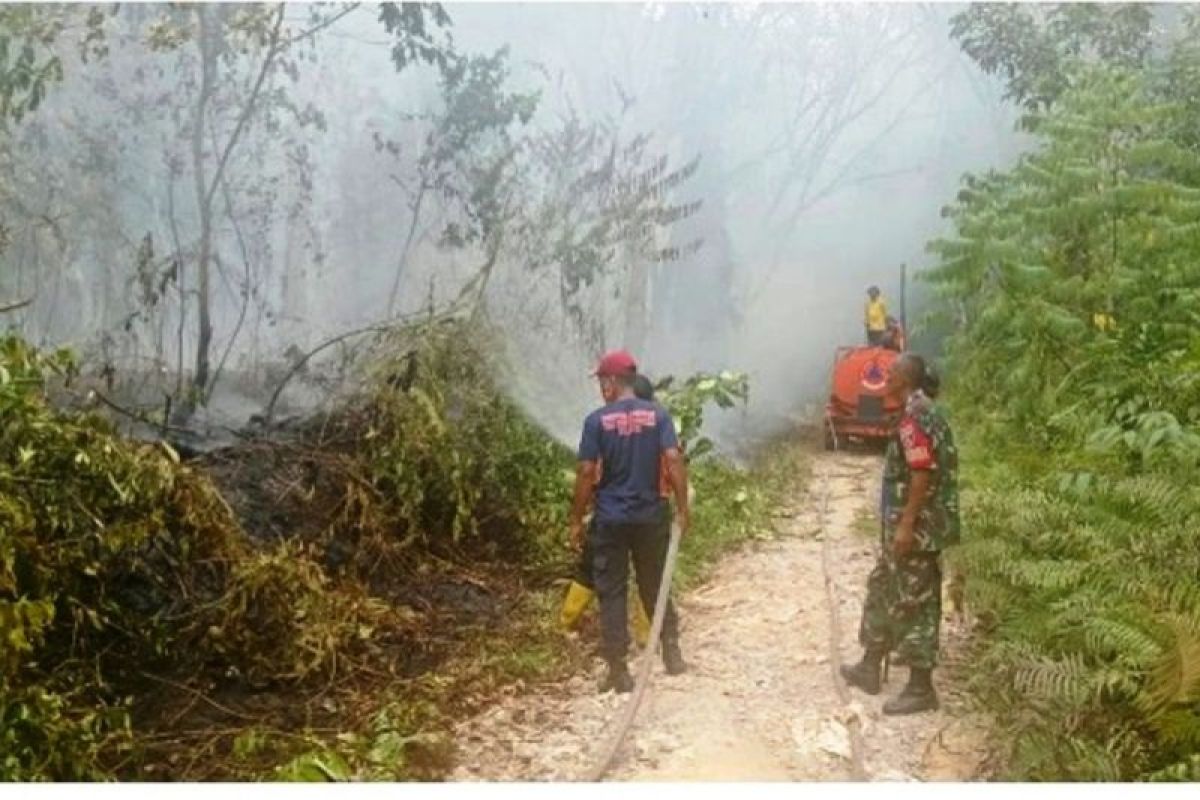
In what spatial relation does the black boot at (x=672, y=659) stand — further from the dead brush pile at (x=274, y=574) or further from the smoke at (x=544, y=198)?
the smoke at (x=544, y=198)

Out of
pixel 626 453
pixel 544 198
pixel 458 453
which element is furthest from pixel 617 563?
pixel 544 198

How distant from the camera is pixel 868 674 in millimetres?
4684

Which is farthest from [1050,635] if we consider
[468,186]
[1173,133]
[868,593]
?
[468,186]

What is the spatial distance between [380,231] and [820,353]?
2.49 meters

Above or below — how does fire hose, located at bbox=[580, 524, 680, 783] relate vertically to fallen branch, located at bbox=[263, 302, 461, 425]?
below

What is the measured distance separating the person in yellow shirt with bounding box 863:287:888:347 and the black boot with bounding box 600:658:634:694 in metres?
1.90

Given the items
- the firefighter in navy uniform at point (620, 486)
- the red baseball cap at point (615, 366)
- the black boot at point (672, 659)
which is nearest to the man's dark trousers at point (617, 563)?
the firefighter in navy uniform at point (620, 486)

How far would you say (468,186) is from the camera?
21.2 ft

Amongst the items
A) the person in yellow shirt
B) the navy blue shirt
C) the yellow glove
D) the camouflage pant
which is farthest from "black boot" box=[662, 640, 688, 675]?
the person in yellow shirt

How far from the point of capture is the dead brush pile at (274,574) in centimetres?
429

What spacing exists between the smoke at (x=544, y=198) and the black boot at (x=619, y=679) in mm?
1334

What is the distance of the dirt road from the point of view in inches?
167

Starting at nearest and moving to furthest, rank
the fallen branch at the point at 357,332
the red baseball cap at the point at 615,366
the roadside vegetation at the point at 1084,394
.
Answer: the roadside vegetation at the point at 1084,394 → the red baseball cap at the point at 615,366 → the fallen branch at the point at 357,332

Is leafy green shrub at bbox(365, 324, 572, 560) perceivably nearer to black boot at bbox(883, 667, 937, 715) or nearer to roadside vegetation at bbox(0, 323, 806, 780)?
roadside vegetation at bbox(0, 323, 806, 780)
